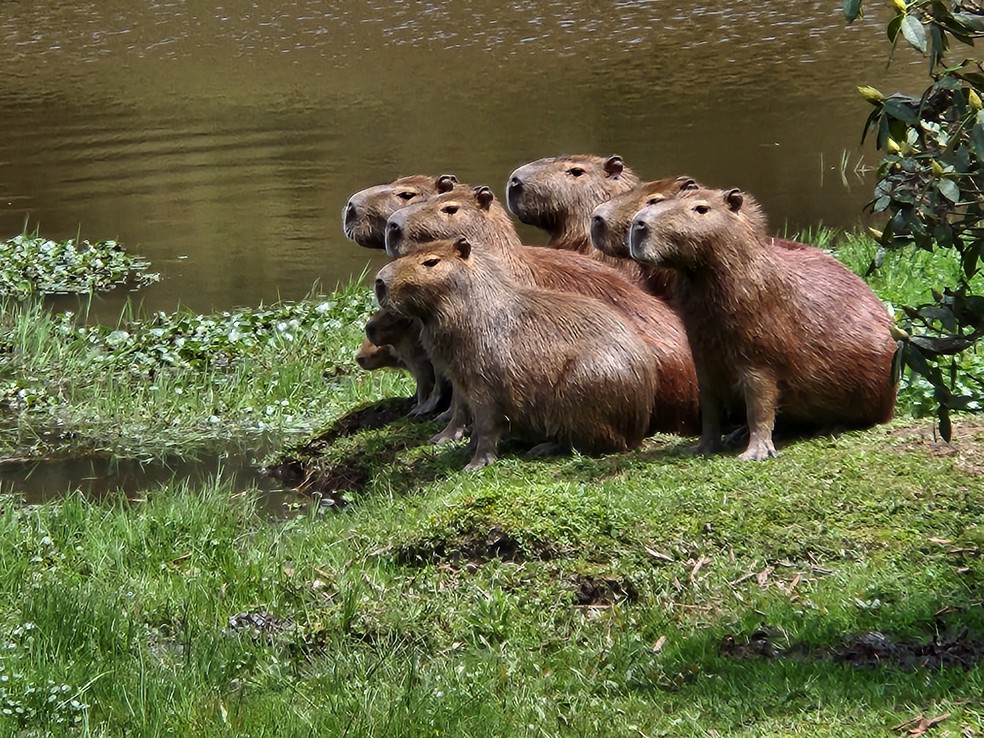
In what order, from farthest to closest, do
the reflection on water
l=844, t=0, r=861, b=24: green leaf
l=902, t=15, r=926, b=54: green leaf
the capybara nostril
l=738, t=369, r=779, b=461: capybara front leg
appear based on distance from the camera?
1. the reflection on water
2. the capybara nostril
3. l=738, t=369, r=779, b=461: capybara front leg
4. l=844, t=0, r=861, b=24: green leaf
5. l=902, t=15, r=926, b=54: green leaf

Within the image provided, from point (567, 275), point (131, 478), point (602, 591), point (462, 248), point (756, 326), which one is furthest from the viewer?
point (131, 478)

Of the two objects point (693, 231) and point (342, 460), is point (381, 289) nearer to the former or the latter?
point (342, 460)

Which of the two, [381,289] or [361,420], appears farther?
[361,420]

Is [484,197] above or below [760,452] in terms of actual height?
above

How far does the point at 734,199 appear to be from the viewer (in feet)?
19.7

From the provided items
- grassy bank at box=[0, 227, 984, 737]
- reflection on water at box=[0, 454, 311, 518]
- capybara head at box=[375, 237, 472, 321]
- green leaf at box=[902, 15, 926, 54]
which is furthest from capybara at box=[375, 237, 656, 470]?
green leaf at box=[902, 15, 926, 54]

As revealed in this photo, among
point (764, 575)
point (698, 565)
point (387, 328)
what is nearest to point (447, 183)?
point (387, 328)

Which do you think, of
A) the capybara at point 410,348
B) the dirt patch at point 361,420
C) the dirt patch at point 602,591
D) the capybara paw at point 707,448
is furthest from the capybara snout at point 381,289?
the dirt patch at point 602,591

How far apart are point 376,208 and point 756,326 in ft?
7.25

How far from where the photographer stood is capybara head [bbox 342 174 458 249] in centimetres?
729

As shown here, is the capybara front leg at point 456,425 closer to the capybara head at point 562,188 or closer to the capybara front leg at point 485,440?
the capybara front leg at point 485,440

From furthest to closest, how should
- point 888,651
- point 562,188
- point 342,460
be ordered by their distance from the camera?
1. point 562,188
2. point 342,460
3. point 888,651

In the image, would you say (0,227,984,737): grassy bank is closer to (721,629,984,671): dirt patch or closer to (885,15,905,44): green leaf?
(721,629,984,671): dirt patch

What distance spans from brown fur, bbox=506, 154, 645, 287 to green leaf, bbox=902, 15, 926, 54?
387cm
